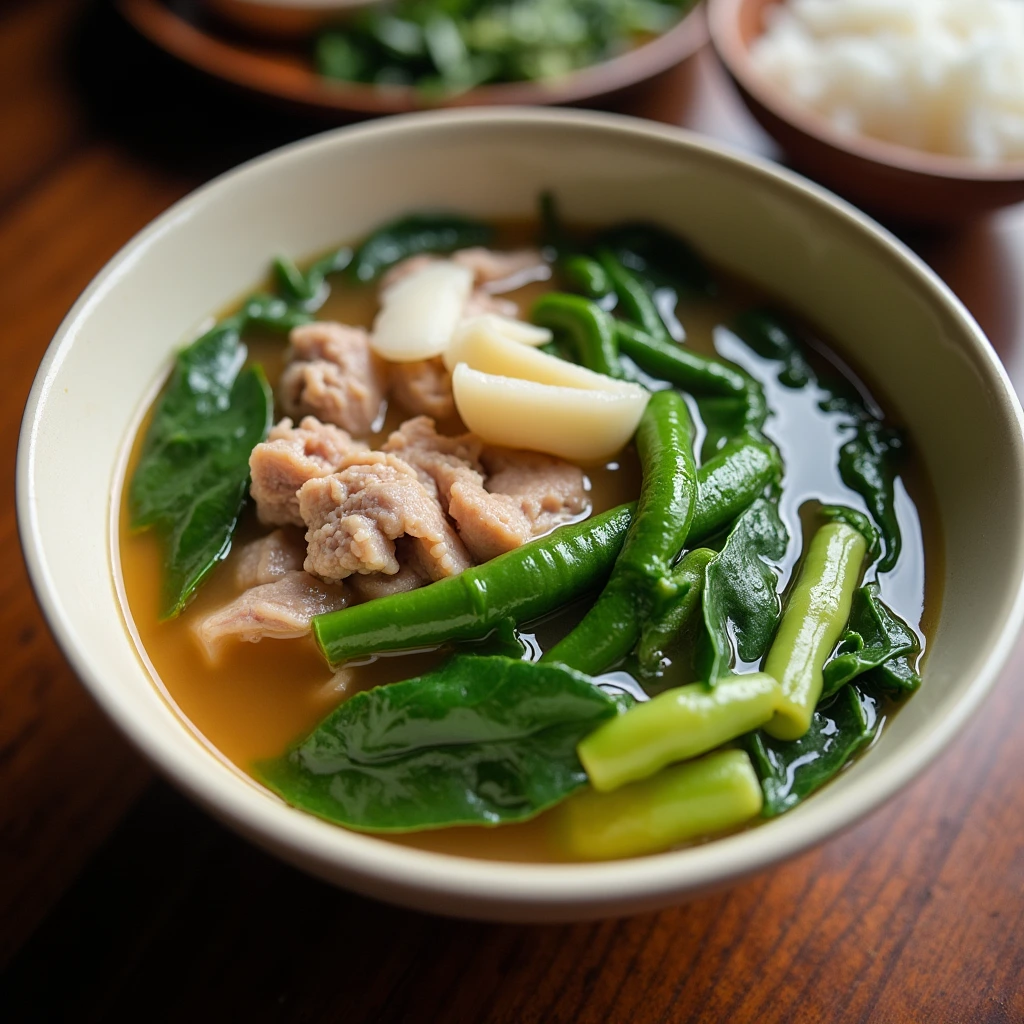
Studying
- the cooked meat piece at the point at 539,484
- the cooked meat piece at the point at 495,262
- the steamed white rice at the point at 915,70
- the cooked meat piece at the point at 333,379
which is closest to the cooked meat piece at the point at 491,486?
the cooked meat piece at the point at 539,484

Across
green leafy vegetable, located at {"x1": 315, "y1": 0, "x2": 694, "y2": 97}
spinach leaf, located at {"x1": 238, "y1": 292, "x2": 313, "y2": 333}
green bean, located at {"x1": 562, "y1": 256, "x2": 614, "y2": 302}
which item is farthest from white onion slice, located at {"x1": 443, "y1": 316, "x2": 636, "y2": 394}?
green leafy vegetable, located at {"x1": 315, "y1": 0, "x2": 694, "y2": 97}

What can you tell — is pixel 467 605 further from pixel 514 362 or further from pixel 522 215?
pixel 522 215

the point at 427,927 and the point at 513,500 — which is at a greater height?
the point at 513,500

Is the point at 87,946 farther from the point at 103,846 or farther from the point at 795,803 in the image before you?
the point at 795,803

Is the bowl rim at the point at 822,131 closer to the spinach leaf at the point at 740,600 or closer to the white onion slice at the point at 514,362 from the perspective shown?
the white onion slice at the point at 514,362

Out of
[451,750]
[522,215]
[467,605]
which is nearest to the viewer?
[451,750]

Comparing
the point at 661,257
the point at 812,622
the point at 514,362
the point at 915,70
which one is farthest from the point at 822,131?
the point at 812,622

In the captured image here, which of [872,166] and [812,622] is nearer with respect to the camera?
[812,622]
